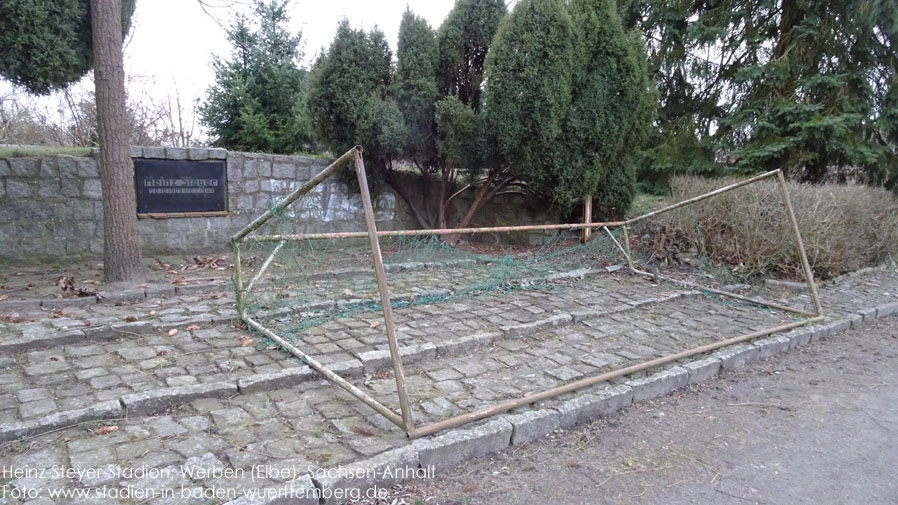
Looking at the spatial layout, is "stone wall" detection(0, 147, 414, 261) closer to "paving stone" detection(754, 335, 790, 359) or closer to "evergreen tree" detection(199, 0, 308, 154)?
"evergreen tree" detection(199, 0, 308, 154)

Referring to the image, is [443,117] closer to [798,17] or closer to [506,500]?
[506,500]

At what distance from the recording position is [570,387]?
3389 millimetres

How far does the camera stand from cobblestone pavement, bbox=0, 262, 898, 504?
95.1 inches

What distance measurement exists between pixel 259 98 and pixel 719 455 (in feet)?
35.4

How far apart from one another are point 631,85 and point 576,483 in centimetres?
679

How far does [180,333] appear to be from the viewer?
13.6 feet

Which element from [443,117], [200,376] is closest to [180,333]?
[200,376]

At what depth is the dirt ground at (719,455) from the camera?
2570mm

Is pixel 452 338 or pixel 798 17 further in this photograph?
pixel 798 17

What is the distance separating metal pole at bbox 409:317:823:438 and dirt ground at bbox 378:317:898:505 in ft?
0.75

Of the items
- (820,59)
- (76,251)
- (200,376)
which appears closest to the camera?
(200,376)

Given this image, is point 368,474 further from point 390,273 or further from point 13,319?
point 390,273

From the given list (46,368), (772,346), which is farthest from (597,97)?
(46,368)

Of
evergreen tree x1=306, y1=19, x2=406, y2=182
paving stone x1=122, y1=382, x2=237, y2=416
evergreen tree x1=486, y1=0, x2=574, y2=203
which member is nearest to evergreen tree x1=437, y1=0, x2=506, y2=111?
evergreen tree x1=486, y1=0, x2=574, y2=203
